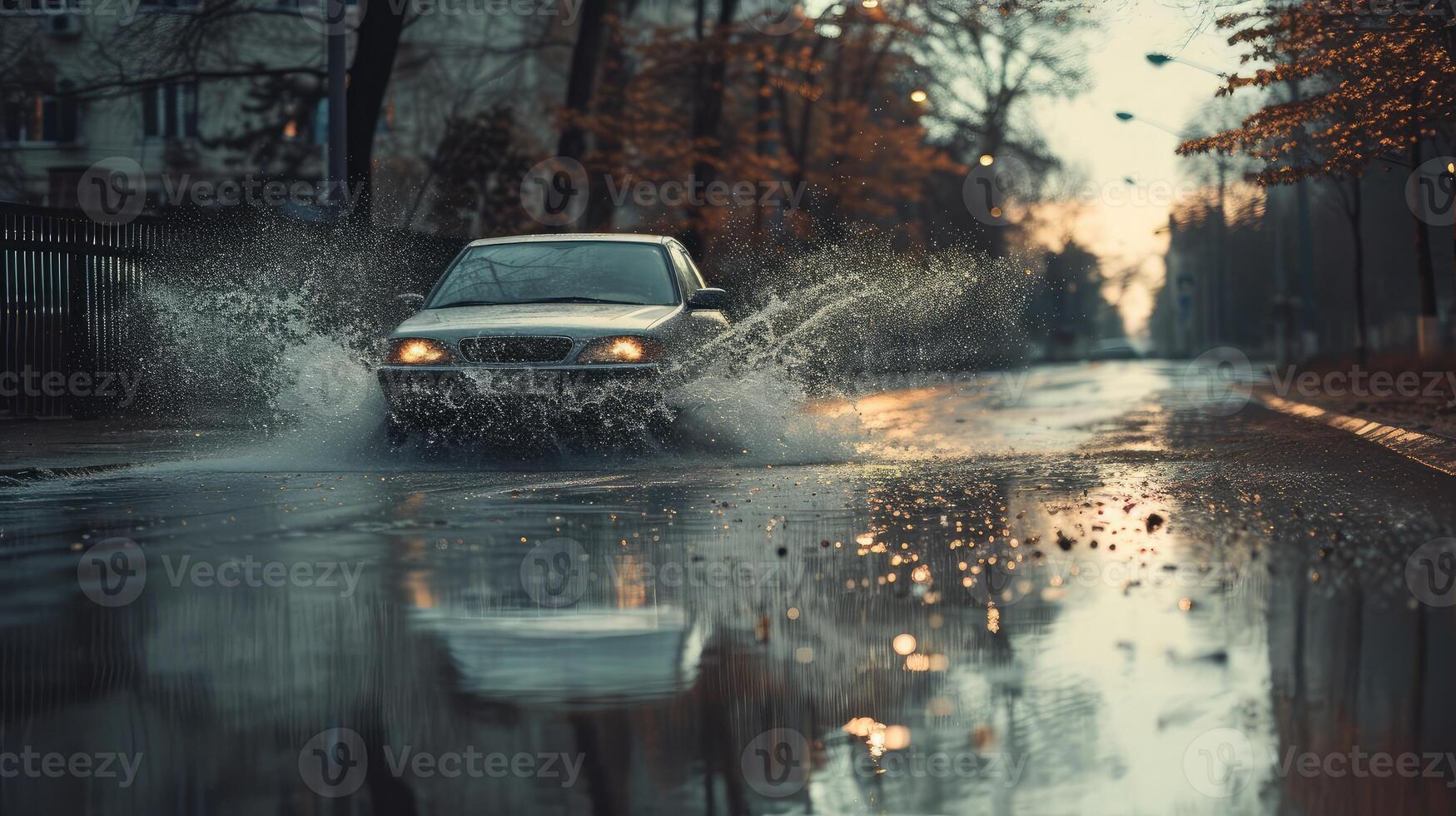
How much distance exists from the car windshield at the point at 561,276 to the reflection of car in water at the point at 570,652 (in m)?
7.71

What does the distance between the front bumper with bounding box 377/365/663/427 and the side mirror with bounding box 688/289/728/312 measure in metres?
1.24

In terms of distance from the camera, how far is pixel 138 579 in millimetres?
7688

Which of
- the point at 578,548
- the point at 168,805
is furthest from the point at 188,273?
the point at 168,805

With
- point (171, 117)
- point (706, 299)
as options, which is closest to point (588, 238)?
point (706, 299)

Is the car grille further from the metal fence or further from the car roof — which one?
the metal fence

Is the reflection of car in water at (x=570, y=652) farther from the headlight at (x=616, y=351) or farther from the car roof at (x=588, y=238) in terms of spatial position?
the car roof at (x=588, y=238)

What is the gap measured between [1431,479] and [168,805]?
393 inches

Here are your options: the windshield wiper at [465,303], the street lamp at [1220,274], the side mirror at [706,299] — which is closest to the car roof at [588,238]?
the side mirror at [706,299]

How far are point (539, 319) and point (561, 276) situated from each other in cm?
138

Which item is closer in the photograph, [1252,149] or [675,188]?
[1252,149]

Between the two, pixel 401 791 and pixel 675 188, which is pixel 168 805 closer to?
pixel 401 791

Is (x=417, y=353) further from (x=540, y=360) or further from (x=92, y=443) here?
(x=92, y=443)

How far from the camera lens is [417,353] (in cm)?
1306

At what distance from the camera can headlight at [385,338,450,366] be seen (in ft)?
42.6
